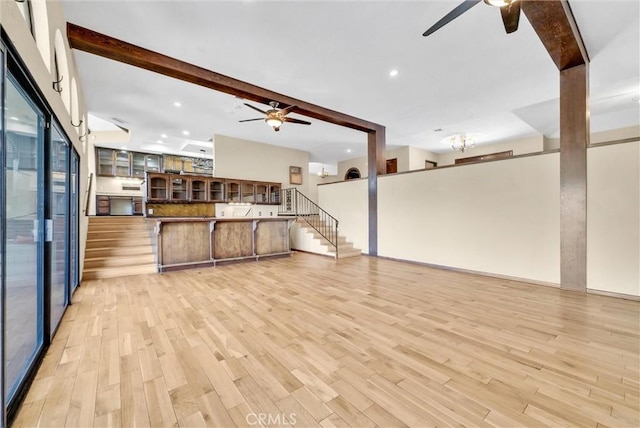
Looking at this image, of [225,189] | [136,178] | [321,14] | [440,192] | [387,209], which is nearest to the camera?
[321,14]

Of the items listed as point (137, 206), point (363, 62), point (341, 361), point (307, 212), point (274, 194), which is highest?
point (363, 62)

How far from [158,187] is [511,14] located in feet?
28.5

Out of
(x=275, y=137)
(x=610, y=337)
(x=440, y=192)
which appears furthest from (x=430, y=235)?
(x=275, y=137)

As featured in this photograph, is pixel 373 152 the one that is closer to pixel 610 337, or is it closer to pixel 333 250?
pixel 333 250

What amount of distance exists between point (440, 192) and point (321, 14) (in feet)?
13.3

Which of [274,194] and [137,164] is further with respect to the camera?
[137,164]

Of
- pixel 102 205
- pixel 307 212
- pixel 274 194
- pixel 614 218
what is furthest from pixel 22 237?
pixel 102 205

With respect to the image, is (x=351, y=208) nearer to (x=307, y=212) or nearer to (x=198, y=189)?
Result: (x=307, y=212)

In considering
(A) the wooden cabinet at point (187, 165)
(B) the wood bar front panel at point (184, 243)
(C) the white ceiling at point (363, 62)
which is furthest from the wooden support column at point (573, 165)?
(A) the wooden cabinet at point (187, 165)

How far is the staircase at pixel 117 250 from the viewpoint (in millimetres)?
4867

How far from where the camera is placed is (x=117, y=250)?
216 inches

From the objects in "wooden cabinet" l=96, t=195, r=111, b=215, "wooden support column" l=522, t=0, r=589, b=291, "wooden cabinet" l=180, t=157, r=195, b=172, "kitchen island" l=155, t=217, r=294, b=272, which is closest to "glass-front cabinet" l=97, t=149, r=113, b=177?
"wooden cabinet" l=96, t=195, r=111, b=215

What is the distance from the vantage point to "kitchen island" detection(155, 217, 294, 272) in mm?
5215

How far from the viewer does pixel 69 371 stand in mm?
1919
